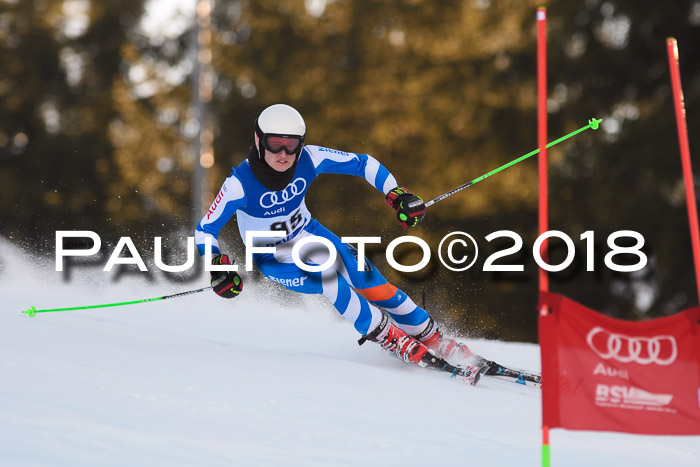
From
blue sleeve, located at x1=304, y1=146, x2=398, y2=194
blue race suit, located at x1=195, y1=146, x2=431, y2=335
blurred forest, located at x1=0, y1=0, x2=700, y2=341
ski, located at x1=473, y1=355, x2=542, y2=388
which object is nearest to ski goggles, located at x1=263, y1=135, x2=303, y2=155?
blue race suit, located at x1=195, y1=146, x2=431, y2=335

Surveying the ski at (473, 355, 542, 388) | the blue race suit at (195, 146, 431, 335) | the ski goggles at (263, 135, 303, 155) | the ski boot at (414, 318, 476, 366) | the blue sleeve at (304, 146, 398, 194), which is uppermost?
the ski goggles at (263, 135, 303, 155)

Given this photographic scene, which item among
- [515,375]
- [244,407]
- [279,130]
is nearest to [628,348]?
[244,407]

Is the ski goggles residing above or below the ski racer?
above

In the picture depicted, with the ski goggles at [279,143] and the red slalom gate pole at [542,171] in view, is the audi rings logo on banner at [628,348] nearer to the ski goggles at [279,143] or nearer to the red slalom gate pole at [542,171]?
the red slalom gate pole at [542,171]

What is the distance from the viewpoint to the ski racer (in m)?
5.89

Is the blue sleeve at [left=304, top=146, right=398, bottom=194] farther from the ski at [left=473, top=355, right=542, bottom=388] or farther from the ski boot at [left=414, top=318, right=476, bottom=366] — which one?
the ski at [left=473, top=355, right=542, bottom=388]

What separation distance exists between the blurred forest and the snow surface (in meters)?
6.03

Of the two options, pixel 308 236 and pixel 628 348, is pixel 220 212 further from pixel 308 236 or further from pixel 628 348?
pixel 628 348

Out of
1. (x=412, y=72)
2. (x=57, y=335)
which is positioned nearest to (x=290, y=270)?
(x=57, y=335)

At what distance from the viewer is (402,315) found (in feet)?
21.6

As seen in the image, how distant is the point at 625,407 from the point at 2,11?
23.4m

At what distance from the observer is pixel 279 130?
5852mm

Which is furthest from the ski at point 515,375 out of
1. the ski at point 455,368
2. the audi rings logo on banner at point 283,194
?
the audi rings logo on banner at point 283,194

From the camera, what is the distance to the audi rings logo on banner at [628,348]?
388 centimetres
